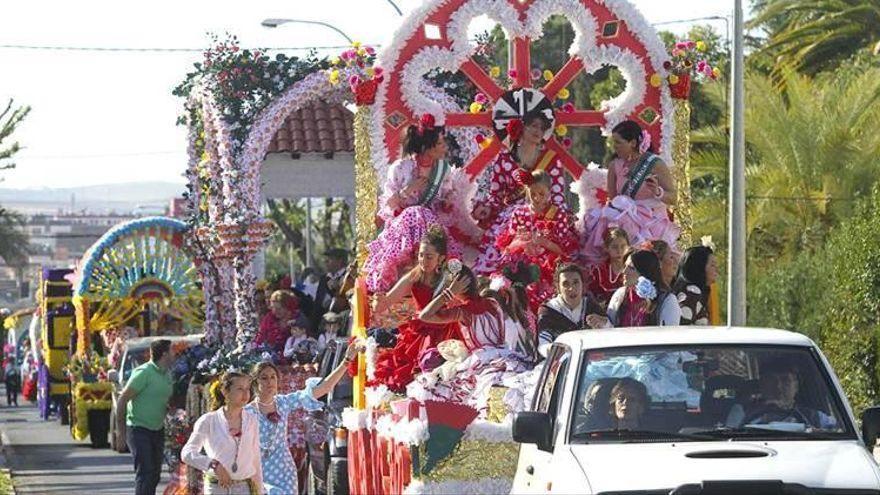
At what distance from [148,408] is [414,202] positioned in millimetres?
2893

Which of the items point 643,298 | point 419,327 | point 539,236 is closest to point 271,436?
point 419,327

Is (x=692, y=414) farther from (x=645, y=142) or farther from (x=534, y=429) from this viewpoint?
(x=645, y=142)

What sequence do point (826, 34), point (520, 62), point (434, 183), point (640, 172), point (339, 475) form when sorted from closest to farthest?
1. point (640, 172)
2. point (434, 183)
3. point (339, 475)
4. point (520, 62)
5. point (826, 34)

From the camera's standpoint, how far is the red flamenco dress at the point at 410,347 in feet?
44.9

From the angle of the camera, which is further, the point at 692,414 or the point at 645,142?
the point at 645,142

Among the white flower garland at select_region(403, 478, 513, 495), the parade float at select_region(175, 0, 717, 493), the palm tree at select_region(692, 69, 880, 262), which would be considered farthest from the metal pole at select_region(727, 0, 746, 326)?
the white flower garland at select_region(403, 478, 513, 495)

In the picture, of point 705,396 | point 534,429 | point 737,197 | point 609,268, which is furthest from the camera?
point 737,197

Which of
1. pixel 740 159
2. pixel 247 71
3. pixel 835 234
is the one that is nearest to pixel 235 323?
pixel 247 71

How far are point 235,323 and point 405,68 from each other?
8.32 meters

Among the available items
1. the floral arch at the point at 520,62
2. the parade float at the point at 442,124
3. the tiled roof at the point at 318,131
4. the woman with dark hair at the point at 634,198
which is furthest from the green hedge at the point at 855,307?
the woman with dark hair at the point at 634,198

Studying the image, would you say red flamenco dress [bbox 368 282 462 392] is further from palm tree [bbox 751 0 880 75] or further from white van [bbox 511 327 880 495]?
palm tree [bbox 751 0 880 75]

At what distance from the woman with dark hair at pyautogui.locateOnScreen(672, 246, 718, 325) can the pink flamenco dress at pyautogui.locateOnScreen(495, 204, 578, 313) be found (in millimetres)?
A: 1027

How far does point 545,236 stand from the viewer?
572 inches

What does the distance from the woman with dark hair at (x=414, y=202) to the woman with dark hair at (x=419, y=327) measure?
1.41ft
